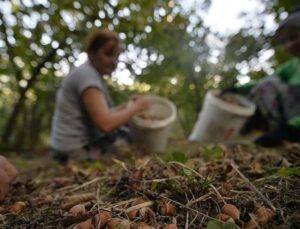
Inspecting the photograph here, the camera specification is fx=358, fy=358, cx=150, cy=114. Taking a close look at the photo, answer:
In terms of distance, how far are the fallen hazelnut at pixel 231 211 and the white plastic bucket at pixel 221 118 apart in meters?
2.30

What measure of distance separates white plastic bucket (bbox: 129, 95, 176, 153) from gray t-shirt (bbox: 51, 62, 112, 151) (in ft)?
1.09

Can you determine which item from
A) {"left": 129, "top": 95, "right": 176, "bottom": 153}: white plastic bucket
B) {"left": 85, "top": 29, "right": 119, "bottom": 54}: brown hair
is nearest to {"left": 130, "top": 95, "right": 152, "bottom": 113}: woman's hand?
{"left": 129, "top": 95, "right": 176, "bottom": 153}: white plastic bucket

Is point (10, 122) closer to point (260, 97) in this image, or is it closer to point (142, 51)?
point (142, 51)

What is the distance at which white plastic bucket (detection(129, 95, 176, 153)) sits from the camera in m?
2.84

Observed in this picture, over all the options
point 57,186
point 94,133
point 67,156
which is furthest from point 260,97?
point 57,186

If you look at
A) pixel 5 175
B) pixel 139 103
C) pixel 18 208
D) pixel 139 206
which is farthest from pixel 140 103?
pixel 139 206

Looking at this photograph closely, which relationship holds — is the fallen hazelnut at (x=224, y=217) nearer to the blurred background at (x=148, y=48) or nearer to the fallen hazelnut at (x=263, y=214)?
the fallen hazelnut at (x=263, y=214)

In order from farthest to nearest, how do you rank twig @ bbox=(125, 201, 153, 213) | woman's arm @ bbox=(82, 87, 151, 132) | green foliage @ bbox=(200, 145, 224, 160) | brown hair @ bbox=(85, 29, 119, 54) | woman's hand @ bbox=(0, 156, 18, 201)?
brown hair @ bbox=(85, 29, 119, 54) < woman's arm @ bbox=(82, 87, 151, 132) < green foliage @ bbox=(200, 145, 224, 160) < woman's hand @ bbox=(0, 156, 18, 201) < twig @ bbox=(125, 201, 153, 213)

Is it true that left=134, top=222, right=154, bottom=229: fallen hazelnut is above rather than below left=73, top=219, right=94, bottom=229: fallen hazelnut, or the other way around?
below

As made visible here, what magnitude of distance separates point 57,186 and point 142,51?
107 inches

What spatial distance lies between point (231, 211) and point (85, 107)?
207 cm

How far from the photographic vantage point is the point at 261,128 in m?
3.72

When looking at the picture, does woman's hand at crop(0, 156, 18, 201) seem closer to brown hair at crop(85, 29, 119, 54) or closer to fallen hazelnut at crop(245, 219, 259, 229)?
fallen hazelnut at crop(245, 219, 259, 229)

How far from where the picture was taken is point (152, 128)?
9.31 ft
